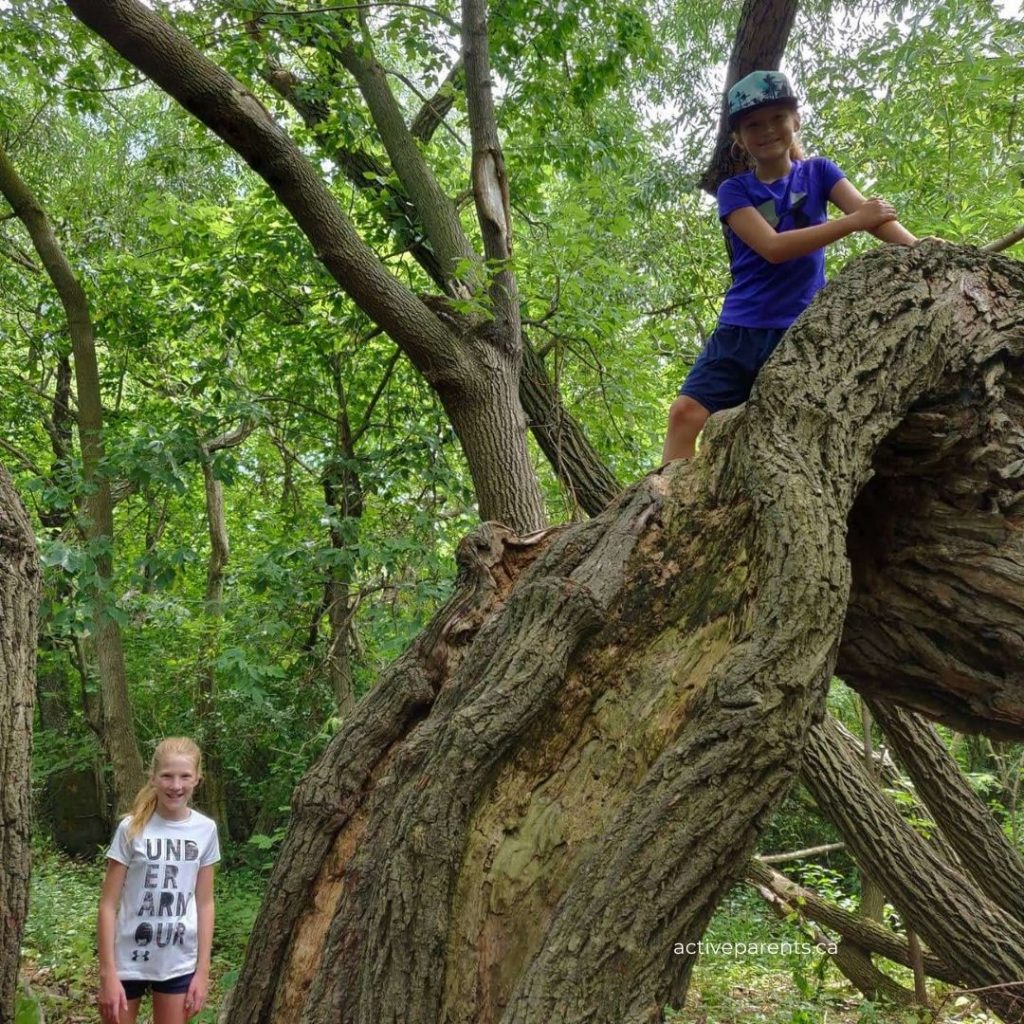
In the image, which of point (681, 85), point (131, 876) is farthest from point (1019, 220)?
point (131, 876)

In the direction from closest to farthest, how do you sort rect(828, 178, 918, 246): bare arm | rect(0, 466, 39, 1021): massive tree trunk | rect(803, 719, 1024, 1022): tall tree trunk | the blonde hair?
rect(0, 466, 39, 1021): massive tree trunk → rect(828, 178, 918, 246): bare arm → the blonde hair → rect(803, 719, 1024, 1022): tall tree trunk

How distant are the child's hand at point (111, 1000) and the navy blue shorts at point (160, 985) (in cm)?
9

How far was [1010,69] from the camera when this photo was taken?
5.45m

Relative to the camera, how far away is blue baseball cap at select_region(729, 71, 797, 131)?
8.29 ft

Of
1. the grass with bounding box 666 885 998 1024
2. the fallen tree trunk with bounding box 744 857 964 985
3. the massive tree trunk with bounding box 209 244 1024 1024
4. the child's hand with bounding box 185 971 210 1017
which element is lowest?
the grass with bounding box 666 885 998 1024

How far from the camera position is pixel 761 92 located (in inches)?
100

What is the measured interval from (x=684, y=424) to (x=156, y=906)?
2.27 metres

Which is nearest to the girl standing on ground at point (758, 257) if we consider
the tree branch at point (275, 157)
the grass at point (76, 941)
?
the tree branch at point (275, 157)

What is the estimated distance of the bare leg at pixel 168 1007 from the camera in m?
2.75

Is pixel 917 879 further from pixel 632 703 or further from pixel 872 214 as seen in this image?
Answer: pixel 872 214

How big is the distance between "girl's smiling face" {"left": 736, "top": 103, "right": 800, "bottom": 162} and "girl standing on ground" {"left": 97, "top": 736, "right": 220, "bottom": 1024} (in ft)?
8.87

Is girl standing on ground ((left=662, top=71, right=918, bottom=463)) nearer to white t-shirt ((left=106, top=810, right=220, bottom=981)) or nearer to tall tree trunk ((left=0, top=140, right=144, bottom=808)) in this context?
white t-shirt ((left=106, top=810, right=220, bottom=981))

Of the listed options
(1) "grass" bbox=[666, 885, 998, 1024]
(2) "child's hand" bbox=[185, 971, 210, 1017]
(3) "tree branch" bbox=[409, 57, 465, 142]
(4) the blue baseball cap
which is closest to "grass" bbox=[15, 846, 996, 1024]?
(1) "grass" bbox=[666, 885, 998, 1024]

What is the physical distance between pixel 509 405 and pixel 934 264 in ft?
7.62
